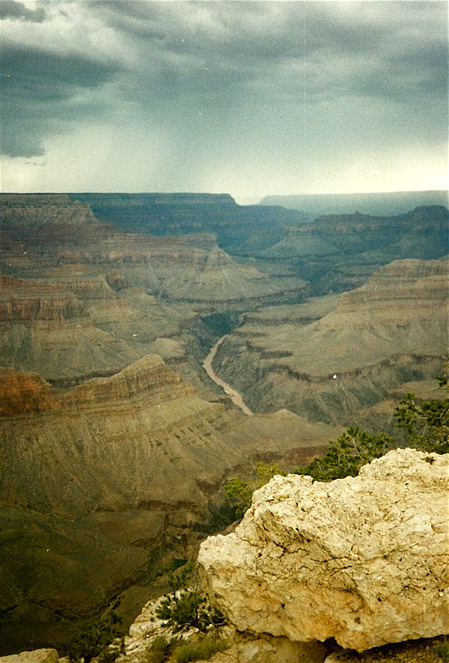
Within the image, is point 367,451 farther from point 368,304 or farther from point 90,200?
point 90,200

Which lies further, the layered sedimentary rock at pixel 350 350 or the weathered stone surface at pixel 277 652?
the layered sedimentary rock at pixel 350 350

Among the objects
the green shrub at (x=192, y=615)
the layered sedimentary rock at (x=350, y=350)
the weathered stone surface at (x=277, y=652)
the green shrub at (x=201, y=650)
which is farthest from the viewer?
the layered sedimentary rock at (x=350, y=350)

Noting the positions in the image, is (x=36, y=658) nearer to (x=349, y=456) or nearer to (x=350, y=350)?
(x=349, y=456)

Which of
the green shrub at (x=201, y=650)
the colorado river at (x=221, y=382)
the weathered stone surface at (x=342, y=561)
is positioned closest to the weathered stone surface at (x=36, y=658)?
the green shrub at (x=201, y=650)

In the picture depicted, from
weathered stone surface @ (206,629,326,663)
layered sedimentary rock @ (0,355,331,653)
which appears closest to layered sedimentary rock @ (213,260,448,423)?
layered sedimentary rock @ (0,355,331,653)

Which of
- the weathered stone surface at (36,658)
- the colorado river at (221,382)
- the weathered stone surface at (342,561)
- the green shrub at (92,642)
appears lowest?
the colorado river at (221,382)

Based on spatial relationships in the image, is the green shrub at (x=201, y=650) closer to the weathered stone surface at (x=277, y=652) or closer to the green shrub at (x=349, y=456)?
the weathered stone surface at (x=277, y=652)

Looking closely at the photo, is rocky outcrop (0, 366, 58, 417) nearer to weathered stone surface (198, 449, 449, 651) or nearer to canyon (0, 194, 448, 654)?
canyon (0, 194, 448, 654)

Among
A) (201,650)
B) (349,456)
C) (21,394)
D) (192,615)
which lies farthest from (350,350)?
(201,650)
